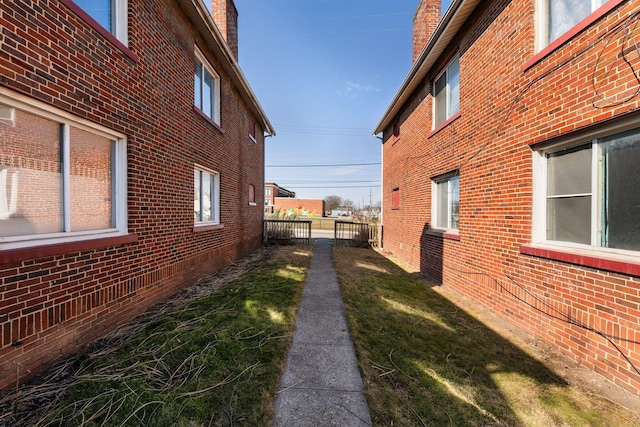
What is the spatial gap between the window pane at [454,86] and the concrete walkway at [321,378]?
5.35 meters

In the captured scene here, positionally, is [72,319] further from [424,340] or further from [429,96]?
[429,96]

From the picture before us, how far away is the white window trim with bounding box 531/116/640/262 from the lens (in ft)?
8.99

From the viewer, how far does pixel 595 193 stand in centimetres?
301

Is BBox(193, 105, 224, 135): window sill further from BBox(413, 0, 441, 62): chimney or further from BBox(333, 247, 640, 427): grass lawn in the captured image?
BBox(413, 0, 441, 62): chimney

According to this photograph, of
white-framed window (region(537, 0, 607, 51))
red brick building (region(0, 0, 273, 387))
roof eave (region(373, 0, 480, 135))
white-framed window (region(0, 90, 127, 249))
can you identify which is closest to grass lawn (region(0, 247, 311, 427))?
red brick building (region(0, 0, 273, 387))

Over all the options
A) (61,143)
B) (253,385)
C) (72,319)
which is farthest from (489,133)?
(72,319)

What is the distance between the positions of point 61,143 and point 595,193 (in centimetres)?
617

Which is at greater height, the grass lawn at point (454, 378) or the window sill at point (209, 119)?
the window sill at point (209, 119)

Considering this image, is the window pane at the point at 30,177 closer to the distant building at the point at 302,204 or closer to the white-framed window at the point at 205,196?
the white-framed window at the point at 205,196

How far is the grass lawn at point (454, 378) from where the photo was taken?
2166 mm

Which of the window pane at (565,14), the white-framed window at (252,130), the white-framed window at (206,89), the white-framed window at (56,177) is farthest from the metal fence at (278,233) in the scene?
the window pane at (565,14)

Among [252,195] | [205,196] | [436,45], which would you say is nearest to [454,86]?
[436,45]

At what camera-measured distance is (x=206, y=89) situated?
675cm

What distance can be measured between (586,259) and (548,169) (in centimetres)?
137
